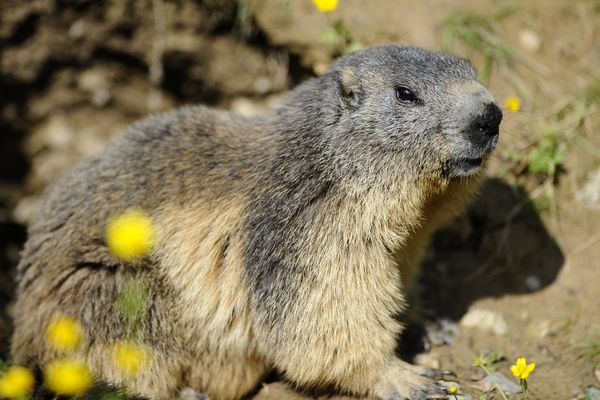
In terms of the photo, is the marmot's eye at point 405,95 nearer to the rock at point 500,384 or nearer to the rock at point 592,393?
the rock at point 500,384

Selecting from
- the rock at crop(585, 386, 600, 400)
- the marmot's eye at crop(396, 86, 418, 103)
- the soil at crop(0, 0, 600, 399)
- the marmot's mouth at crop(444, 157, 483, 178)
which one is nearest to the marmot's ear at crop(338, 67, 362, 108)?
the marmot's eye at crop(396, 86, 418, 103)

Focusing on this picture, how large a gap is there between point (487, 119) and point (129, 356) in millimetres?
3204

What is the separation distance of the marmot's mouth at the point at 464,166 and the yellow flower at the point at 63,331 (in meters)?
3.06

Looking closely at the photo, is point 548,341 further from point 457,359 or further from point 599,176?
point 599,176

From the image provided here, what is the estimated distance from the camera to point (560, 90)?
26.3 ft

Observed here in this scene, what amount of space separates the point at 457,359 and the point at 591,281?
1745 mm

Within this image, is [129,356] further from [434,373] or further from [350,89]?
[350,89]

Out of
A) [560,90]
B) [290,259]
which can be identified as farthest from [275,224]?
[560,90]

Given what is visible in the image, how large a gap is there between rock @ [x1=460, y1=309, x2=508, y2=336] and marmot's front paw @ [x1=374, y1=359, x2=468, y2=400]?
127 cm

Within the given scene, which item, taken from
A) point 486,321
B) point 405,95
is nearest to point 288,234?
point 405,95

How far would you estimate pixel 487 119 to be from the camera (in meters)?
5.06

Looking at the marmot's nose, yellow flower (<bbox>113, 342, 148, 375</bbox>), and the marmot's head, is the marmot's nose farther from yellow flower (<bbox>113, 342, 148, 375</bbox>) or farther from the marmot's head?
yellow flower (<bbox>113, 342, 148, 375</bbox>)

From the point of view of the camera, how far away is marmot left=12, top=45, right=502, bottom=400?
5.30 m

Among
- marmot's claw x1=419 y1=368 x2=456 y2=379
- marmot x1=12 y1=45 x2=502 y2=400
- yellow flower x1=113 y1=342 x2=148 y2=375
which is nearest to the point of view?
yellow flower x1=113 y1=342 x2=148 y2=375
